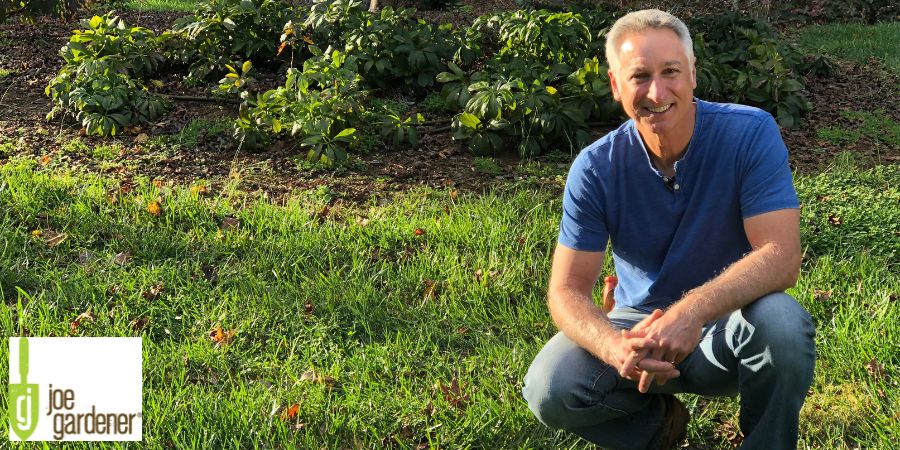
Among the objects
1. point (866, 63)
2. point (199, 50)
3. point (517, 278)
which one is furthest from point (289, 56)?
point (866, 63)

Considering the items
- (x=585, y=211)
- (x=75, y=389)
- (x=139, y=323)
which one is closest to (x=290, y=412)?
(x=75, y=389)

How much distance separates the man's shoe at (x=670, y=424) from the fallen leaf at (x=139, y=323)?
2.06 metres

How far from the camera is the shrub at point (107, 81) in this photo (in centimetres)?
581

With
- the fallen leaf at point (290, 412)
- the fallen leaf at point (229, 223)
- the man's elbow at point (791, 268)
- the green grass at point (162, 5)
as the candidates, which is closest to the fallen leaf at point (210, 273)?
the fallen leaf at point (229, 223)

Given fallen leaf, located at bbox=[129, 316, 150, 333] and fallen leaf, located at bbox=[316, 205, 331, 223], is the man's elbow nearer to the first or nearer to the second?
fallen leaf, located at bbox=[129, 316, 150, 333]

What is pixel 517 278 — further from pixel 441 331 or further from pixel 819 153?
pixel 819 153

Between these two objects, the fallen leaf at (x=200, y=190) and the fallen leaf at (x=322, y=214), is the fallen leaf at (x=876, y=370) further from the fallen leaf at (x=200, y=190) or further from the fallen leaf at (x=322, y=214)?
the fallen leaf at (x=200, y=190)

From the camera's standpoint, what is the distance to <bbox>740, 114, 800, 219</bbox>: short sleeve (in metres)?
2.65

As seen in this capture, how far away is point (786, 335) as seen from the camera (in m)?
2.43

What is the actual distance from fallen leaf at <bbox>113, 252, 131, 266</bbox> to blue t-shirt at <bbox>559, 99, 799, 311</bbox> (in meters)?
2.24

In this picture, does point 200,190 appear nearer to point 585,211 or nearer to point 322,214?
point 322,214

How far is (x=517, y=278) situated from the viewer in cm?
407

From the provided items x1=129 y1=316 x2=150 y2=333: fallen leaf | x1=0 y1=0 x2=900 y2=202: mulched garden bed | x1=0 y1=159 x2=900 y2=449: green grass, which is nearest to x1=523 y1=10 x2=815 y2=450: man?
x1=0 y1=159 x2=900 y2=449: green grass

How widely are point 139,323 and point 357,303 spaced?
890mm
